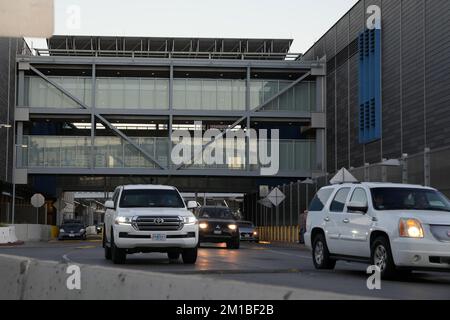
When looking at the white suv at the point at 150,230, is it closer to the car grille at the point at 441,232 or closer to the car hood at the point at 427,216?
the car hood at the point at 427,216

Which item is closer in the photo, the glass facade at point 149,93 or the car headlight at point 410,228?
the car headlight at point 410,228

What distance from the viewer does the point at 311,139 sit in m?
60.1

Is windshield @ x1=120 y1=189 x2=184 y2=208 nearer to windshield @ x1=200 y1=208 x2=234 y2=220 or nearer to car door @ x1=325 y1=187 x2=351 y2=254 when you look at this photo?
car door @ x1=325 y1=187 x2=351 y2=254

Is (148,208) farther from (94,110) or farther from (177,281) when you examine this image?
(94,110)

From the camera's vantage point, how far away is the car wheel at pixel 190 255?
19.3 m

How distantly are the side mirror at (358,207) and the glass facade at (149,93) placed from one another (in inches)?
1663

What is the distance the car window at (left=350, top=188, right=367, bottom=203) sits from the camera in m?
15.6

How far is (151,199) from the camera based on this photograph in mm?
20062

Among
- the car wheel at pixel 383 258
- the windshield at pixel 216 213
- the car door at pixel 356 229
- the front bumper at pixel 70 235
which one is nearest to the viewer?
the car wheel at pixel 383 258

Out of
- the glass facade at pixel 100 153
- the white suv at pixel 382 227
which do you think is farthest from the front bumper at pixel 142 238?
the glass facade at pixel 100 153

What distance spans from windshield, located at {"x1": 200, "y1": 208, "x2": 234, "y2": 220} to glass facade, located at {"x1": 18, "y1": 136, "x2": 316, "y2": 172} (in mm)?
23343

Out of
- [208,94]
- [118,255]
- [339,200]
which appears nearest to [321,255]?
[339,200]

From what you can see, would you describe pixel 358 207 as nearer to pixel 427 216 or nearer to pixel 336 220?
pixel 336 220

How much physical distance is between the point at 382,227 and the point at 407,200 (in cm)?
118
